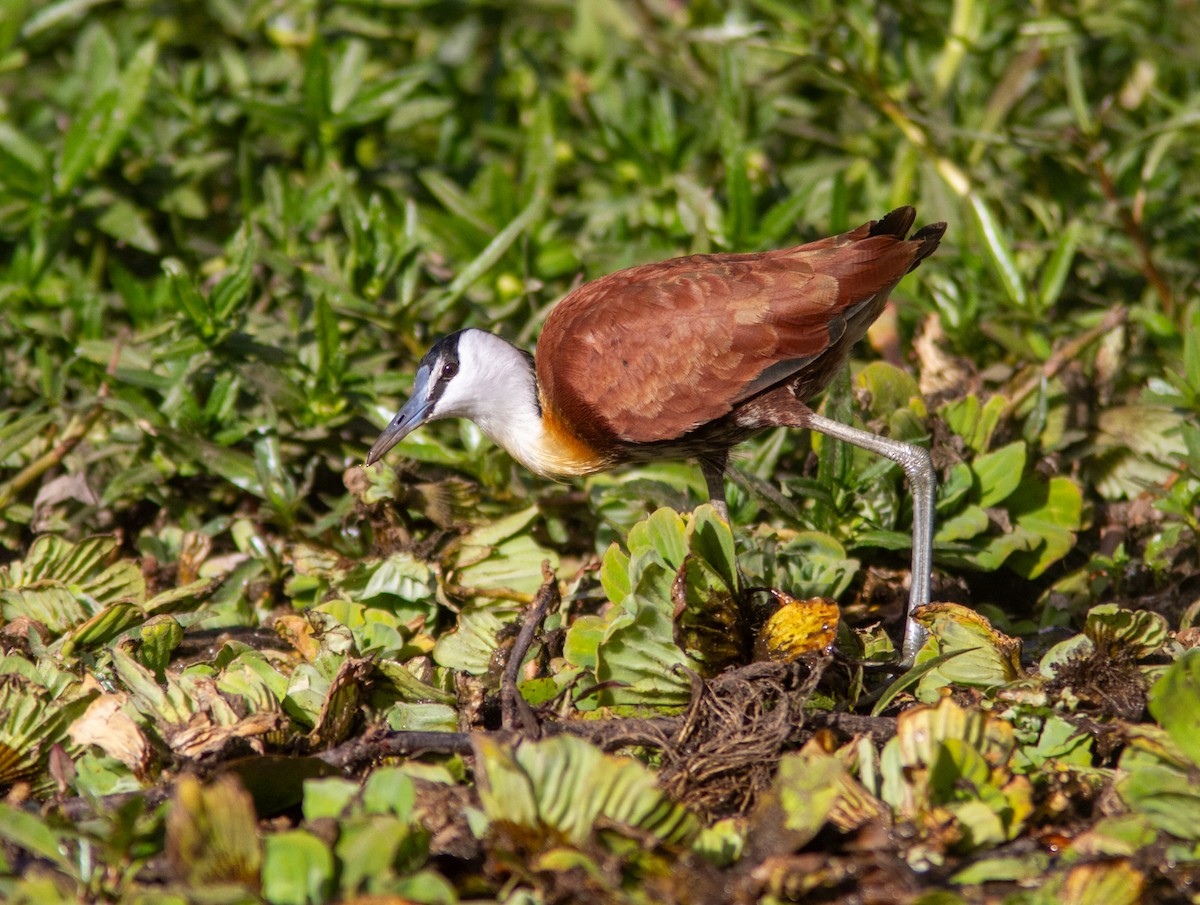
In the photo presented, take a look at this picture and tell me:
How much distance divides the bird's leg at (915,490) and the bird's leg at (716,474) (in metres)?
0.41

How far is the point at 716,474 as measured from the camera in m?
4.03

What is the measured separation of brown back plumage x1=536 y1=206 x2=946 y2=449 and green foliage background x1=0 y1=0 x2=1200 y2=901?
1.17 ft

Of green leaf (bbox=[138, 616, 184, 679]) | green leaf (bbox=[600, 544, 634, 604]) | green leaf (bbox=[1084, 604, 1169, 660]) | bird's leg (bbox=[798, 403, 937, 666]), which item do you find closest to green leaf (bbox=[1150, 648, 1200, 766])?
green leaf (bbox=[1084, 604, 1169, 660])

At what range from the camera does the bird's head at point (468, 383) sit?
3938 mm

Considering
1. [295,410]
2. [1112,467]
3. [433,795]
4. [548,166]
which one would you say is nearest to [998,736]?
[433,795]

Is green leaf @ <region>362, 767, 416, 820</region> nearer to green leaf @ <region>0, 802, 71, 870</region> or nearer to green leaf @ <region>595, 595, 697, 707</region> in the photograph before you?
green leaf @ <region>0, 802, 71, 870</region>

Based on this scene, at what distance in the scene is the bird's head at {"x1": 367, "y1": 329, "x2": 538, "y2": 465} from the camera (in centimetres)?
394

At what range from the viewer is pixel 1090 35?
5430mm

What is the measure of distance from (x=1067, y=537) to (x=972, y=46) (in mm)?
2489

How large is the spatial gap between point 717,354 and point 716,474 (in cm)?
56

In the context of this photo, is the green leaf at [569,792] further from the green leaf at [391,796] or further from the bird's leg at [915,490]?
the bird's leg at [915,490]

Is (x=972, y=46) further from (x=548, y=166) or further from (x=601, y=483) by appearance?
(x=601, y=483)

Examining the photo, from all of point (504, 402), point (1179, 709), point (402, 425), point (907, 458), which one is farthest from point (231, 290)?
point (1179, 709)

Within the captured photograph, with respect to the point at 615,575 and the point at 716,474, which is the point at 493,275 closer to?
the point at 716,474
